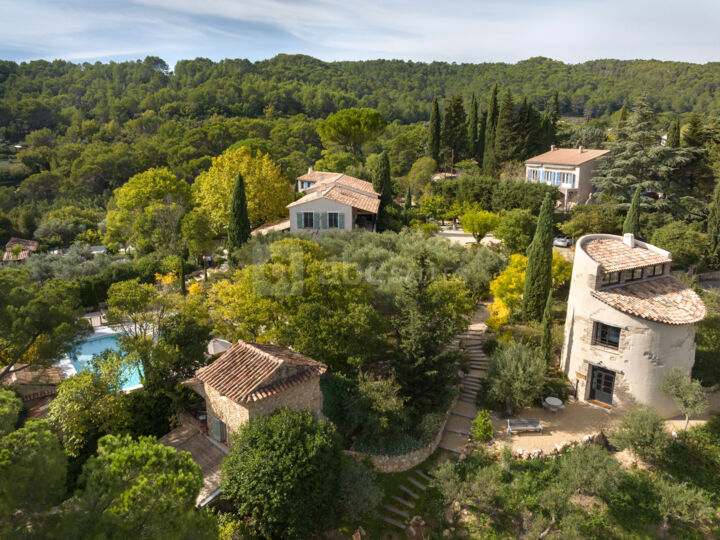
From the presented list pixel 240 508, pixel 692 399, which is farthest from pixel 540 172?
pixel 240 508

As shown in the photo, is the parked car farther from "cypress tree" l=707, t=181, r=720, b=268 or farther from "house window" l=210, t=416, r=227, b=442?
"house window" l=210, t=416, r=227, b=442

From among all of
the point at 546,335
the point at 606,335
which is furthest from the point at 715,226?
the point at 546,335

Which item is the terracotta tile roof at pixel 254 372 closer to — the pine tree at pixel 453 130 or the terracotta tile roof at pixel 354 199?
the terracotta tile roof at pixel 354 199

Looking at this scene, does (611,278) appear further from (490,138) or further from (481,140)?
(481,140)

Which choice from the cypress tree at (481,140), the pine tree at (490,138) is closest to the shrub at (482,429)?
the pine tree at (490,138)

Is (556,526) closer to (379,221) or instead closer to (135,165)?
(379,221)
